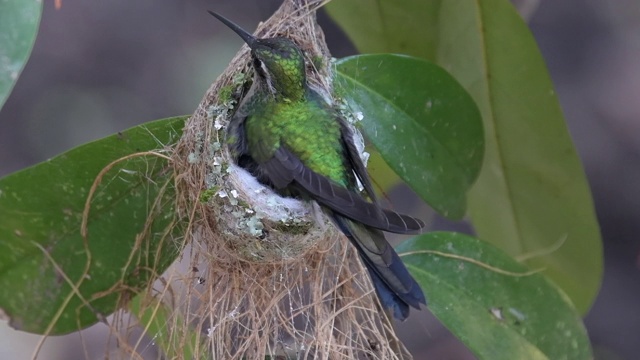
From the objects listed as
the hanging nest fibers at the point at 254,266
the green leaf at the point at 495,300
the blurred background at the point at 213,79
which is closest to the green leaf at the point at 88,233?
the hanging nest fibers at the point at 254,266

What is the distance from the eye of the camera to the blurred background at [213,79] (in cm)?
330

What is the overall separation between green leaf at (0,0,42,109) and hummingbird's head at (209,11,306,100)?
0.42 meters

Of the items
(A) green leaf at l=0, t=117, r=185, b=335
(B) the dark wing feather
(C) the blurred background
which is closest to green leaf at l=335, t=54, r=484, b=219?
(B) the dark wing feather

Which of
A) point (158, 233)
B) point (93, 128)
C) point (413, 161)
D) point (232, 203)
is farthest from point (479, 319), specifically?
point (93, 128)

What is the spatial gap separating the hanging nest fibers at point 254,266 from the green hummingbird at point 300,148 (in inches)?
2.1

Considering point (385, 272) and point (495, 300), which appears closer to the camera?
point (385, 272)

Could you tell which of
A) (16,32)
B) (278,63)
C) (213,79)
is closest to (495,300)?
(278,63)

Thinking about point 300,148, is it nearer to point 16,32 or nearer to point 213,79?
point 16,32

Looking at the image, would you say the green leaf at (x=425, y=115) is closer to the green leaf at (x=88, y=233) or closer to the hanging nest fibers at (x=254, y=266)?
the hanging nest fibers at (x=254, y=266)

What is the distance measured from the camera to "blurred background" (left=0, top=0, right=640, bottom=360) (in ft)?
10.8

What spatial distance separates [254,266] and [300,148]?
9.9 inches

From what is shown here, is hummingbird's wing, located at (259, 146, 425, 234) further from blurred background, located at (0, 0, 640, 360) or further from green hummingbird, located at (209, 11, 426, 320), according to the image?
blurred background, located at (0, 0, 640, 360)

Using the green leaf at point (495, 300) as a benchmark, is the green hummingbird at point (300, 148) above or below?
above

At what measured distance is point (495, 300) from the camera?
1.74m
